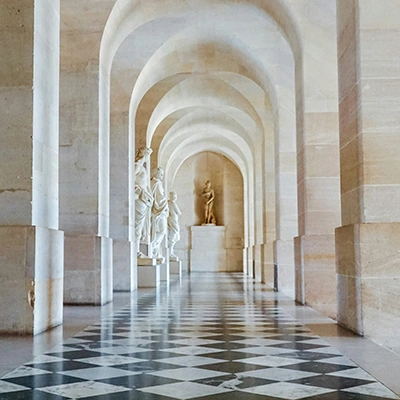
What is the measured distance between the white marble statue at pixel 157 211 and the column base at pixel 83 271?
8.28 metres

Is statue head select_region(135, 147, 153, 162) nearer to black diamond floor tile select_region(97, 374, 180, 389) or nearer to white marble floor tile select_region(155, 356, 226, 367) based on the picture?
white marble floor tile select_region(155, 356, 226, 367)

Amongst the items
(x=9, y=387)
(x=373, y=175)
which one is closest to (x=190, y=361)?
(x=9, y=387)

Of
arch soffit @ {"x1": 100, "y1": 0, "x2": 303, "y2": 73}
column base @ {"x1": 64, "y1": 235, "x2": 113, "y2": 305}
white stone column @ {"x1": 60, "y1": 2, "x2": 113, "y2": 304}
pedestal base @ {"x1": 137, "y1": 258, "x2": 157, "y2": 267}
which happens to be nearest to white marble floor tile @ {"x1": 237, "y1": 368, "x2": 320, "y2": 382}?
column base @ {"x1": 64, "y1": 235, "x2": 113, "y2": 305}

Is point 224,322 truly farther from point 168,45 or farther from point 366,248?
point 168,45

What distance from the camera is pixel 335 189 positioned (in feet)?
31.1

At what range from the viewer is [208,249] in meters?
31.2

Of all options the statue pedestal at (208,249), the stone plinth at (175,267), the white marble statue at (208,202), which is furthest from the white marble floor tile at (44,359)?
the white marble statue at (208,202)

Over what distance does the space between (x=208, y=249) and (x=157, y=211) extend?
43.5 feet

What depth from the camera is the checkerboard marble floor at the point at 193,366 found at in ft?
11.1

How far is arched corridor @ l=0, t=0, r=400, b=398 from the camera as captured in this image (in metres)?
5.89

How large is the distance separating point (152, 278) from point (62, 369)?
10302 mm

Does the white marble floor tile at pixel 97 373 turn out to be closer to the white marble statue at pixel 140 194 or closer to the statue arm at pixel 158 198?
the white marble statue at pixel 140 194

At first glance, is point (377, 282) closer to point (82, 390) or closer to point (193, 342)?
point (193, 342)

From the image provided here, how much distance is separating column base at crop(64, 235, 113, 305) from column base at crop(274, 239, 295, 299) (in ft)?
16.3
